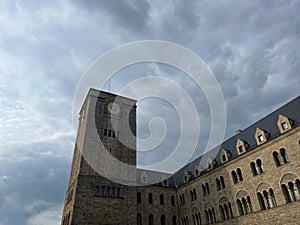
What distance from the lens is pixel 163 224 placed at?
40562 mm

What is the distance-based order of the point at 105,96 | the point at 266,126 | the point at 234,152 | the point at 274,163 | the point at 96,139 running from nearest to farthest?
1. the point at 274,163
2. the point at 266,126
3. the point at 234,152
4. the point at 96,139
5. the point at 105,96

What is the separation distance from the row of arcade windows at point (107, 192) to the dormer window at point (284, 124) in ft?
77.0

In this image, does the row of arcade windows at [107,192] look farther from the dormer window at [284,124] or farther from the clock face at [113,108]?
the dormer window at [284,124]

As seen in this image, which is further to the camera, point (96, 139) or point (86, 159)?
point (96, 139)

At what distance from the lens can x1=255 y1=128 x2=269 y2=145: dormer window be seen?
28844 mm

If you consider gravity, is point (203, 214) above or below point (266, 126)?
below

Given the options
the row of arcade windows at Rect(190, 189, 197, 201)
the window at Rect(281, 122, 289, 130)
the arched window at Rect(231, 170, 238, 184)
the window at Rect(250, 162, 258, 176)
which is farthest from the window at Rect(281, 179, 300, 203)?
the row of arcade windows at Rect(190, 189, 197, 201)

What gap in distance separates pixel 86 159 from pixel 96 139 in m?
3.84

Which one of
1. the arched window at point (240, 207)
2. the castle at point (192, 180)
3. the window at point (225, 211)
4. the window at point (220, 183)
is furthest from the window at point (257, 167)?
the window at point (225, 211)

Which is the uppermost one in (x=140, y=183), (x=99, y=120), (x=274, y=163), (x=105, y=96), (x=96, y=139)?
(x=105, y=96)

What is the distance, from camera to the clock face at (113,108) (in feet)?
140

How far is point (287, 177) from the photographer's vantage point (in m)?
24.5

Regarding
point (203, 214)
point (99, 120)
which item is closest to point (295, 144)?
point (203, 214)

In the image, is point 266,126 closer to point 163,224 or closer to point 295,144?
point 295,144
